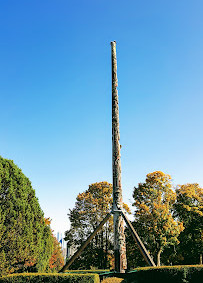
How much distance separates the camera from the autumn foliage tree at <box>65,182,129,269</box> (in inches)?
918

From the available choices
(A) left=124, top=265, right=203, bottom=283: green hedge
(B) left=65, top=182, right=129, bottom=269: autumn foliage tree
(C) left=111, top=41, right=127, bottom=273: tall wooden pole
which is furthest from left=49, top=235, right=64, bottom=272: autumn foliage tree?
(C) left=111, top=41, right=127, bottom=273: tall wooden pole

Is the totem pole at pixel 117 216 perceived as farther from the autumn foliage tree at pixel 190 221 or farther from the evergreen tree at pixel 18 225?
the autumn foliage tree at pixel 190 221

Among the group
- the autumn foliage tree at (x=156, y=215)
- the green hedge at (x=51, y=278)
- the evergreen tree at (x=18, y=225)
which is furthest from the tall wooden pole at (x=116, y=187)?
the autumn foliage tree at (x=156, y=215)

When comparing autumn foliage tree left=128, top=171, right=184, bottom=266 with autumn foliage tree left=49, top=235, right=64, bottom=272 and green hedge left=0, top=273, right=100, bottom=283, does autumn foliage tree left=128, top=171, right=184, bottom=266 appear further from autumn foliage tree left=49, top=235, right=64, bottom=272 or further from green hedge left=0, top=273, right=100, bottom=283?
green hedge left=0, top=273, right=100, bottom=283

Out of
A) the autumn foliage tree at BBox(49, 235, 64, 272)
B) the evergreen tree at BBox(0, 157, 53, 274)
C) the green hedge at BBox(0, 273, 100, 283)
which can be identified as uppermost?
the evergreen tree at BBox(0, 157, 53, 274)

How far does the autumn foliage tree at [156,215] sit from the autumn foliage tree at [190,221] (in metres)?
2.77

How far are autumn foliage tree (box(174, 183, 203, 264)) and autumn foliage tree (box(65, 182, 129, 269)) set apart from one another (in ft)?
20.4

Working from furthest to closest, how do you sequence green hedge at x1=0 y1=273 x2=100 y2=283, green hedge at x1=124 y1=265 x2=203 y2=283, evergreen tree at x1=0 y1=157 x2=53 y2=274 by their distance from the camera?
evergreen tree at x1=0 y1=157 x2=53 y2=274 → green hedge at x1=124 y1=265 x2=203 y2=283 → green hedge at x1=0 y1=273 x2=100 y2=283

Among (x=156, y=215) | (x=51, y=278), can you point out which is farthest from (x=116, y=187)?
(x=156, y=215)

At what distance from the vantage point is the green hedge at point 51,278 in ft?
26.9

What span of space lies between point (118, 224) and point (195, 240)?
19.1 metres

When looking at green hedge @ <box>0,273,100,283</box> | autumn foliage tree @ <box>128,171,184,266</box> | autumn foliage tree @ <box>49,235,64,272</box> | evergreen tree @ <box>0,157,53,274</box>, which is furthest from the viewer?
autumn foliage tree @ <box>49,235,64,272</box>

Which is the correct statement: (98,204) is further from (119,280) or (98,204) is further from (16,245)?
(119,280)

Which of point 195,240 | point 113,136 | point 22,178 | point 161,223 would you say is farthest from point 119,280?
point 195,240
